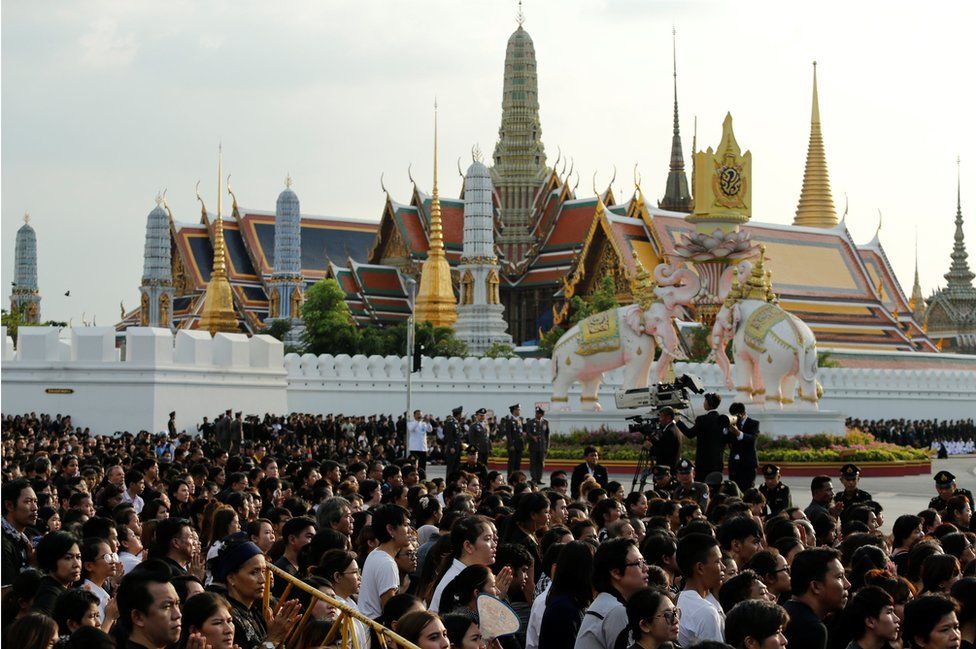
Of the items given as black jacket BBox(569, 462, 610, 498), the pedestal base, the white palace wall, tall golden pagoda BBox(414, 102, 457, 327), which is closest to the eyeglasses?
black jacket BBox(569, 462, 610, 498)

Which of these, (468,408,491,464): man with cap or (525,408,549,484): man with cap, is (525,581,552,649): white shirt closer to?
(525,408,549,484): man with cap

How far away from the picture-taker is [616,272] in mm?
52219

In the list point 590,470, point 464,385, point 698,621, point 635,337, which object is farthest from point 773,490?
point 464,385

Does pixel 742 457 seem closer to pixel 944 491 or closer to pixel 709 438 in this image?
pixel 709 438

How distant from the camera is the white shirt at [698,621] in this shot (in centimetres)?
655

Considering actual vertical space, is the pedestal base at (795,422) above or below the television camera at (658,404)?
below

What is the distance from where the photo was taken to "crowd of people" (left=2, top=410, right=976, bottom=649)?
5.78m

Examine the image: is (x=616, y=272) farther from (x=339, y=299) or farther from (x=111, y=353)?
(x=111, y=353)

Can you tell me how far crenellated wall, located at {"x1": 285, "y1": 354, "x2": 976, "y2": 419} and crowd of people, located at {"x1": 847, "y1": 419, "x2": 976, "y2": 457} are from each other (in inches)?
42.3

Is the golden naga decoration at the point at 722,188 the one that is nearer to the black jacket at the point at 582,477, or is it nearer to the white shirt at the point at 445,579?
the black jacket at the point at 582,477

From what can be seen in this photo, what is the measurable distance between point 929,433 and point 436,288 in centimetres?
1788

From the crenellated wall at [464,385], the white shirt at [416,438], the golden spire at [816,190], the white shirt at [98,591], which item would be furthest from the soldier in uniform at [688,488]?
the golden spire at [816,190]

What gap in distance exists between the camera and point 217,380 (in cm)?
3108

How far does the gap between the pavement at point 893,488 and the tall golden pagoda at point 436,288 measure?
23479 mm
